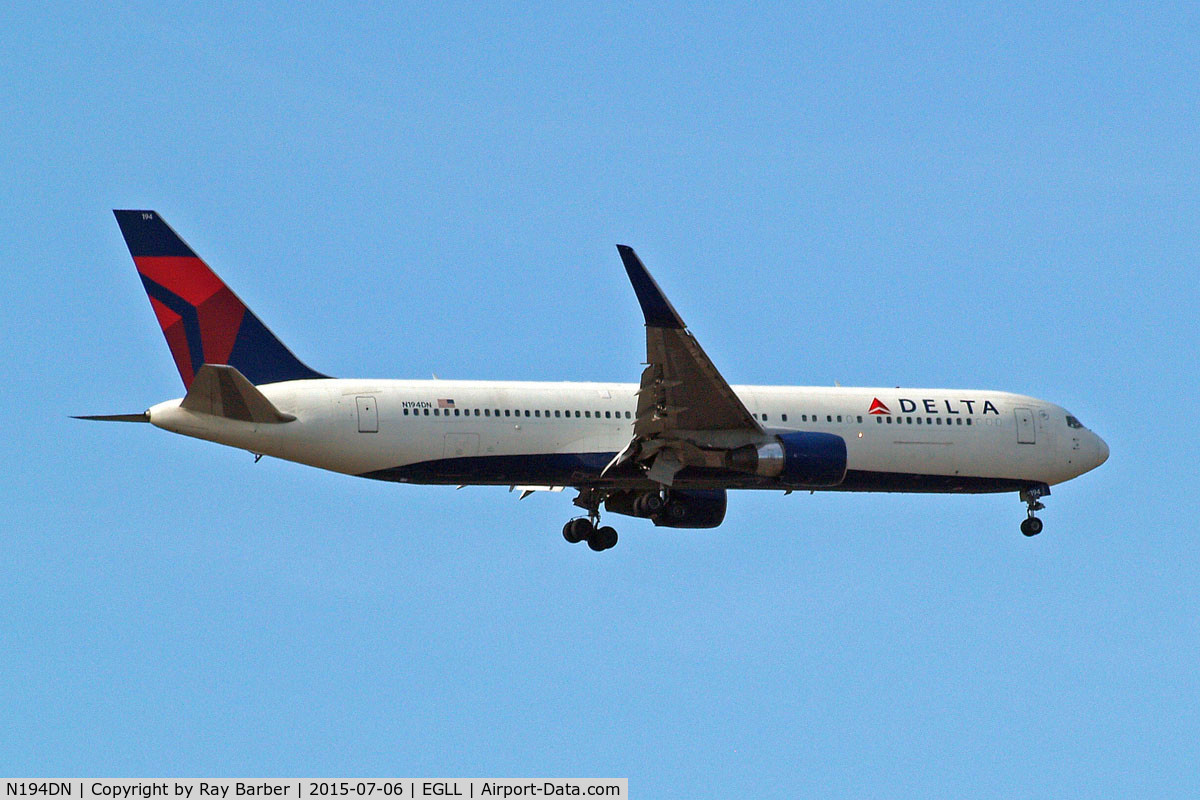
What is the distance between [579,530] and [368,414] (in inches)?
296

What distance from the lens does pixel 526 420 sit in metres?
41.2

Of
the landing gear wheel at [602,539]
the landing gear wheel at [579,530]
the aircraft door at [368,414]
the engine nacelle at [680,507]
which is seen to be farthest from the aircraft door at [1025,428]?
the aircraft door at [368,414]

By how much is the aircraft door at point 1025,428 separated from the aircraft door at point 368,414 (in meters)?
15.6

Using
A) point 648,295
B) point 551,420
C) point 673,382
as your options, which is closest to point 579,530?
point 551,420

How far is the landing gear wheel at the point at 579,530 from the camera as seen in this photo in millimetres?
45344

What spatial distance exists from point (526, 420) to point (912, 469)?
9.36 metres

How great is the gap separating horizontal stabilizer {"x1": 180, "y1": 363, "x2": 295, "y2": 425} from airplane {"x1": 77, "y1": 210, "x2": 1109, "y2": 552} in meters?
0.04

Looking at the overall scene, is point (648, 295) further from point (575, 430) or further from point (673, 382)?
point (575, 430)

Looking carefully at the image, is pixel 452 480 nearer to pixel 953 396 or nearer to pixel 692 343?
pixel 692 343

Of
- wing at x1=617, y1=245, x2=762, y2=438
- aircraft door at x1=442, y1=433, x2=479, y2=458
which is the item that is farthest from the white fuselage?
wing at x1=617, y1=245, x2=762, y2=438

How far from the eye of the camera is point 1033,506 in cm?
4675

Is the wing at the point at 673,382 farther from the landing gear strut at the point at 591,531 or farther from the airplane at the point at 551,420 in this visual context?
the landing gear strut at the point at 591,531

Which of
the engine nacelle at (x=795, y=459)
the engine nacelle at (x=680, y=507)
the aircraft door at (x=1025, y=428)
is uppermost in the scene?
the aircraft door at (x=1025, y=428)

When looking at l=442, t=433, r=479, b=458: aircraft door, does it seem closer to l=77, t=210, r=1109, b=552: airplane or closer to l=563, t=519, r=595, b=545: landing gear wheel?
l=77, t=210, r=1109, b=552: airplane
